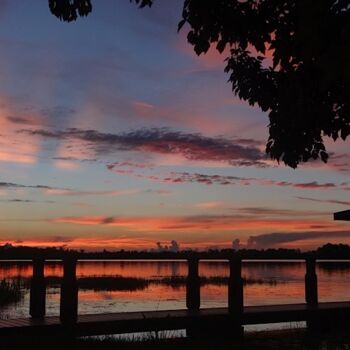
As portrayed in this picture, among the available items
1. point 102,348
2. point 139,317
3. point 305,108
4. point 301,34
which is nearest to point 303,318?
point 139,317

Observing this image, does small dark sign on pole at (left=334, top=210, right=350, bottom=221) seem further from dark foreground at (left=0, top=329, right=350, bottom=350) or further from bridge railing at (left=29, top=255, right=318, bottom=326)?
bridge railing at (left=29, top=255, right=318, bottom=326)

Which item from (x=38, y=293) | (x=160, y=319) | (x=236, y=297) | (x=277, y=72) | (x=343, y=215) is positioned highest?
(x=277, y=72)

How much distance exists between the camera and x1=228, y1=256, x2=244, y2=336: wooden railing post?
15.1 meters

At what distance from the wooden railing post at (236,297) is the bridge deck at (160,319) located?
156mm

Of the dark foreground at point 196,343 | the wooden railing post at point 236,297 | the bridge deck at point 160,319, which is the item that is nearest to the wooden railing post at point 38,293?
the bridge deck at point 160,319

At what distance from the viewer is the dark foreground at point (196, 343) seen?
11156mm

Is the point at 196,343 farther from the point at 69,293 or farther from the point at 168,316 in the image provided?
the point at 69,293

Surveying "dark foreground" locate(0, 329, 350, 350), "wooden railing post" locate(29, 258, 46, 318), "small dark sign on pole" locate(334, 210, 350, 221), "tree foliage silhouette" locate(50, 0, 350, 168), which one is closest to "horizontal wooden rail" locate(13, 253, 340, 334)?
"wooden railing post" locate(29, 258, 46, 318)

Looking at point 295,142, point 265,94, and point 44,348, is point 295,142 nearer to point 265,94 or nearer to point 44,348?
point 265,94

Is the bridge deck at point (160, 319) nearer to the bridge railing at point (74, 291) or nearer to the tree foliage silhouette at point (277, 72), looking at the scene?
the bridge railing at point (74, 291)

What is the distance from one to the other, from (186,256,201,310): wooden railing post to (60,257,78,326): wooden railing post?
328cm

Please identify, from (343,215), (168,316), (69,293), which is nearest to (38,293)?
(69,293)

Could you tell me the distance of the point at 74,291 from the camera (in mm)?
13945

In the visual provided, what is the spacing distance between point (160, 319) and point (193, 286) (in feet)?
6.76
